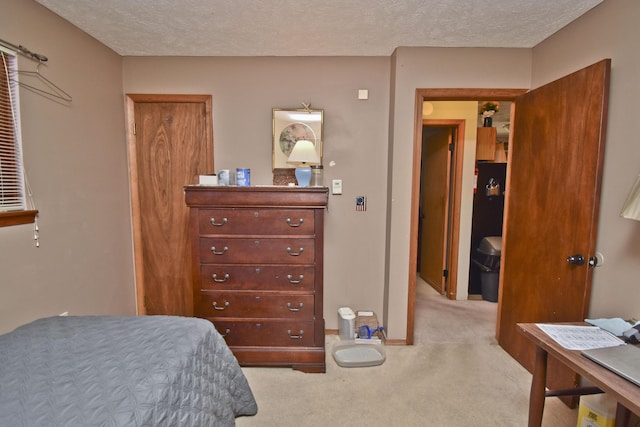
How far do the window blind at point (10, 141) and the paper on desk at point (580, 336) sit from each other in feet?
9.84

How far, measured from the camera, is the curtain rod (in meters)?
1.73

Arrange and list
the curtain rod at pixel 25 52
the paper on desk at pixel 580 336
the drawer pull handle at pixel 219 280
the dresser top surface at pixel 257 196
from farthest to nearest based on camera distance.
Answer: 1. the drawer pull handle at pixel 219 280
2. the dresser top surface at pixel 257 196
3. the curtain rod at pixel 25 52
4. the paper on desk at pixel 580 336

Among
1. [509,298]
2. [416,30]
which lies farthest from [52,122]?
[509,298]

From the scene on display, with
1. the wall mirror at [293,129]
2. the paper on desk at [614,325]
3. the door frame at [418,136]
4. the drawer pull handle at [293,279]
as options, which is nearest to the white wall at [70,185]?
the wall mirror at [293,129]

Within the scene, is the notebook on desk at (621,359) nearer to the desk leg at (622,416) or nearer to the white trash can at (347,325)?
the desk leg at (622,416)

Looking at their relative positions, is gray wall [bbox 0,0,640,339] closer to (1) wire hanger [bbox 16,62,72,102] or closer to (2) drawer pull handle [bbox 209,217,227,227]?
(1) wire hanger [bbox 16,62,72,102]

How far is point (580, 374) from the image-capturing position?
121 cm

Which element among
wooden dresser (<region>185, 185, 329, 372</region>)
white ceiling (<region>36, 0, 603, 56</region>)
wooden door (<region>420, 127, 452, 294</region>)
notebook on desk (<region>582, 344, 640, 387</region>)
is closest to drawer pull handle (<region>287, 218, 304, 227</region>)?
wooden dresser (<region>185, 185, 329, 372</region>)

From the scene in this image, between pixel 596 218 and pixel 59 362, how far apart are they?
283 cm

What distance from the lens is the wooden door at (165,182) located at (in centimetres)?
278

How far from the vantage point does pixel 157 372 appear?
1184 millimetres

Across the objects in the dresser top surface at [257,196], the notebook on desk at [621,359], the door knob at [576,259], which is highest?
the dresser top surface at [257,196]

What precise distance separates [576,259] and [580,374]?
3.17 ft

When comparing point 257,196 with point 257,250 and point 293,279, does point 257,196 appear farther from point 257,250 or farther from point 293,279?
point 293,279
